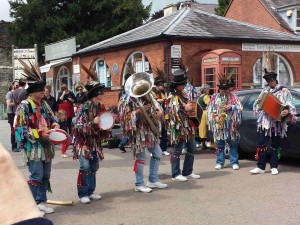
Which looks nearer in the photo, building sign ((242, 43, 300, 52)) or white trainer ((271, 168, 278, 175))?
white trainer ((271, 168, 278, 175))

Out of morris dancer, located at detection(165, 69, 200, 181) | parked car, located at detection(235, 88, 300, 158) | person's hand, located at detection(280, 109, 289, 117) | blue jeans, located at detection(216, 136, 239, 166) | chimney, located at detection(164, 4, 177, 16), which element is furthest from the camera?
chimney, located at detection(164, 4, 177, 16)

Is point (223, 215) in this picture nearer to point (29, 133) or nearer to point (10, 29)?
point (29, 133)

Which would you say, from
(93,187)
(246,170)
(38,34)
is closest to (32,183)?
(93,187)

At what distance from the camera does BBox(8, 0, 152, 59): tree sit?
35688mm

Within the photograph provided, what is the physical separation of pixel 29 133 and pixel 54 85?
23136 mm

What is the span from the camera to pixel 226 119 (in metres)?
8.56

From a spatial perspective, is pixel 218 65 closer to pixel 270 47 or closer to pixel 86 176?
pixel 270 47

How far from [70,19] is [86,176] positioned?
3131 cm

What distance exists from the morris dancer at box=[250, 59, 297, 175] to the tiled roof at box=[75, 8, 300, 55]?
8.33 metres

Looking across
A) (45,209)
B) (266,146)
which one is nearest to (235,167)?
(266,146)

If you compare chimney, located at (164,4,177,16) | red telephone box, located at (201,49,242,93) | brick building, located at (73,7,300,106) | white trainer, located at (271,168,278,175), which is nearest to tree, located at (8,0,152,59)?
Answer: chimney, located at (164,4,177,16)

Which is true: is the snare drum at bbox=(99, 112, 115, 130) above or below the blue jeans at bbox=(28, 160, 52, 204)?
above

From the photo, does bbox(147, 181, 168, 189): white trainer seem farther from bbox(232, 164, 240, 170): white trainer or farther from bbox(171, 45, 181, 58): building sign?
bbox(171, 45, 181, 58): building sign

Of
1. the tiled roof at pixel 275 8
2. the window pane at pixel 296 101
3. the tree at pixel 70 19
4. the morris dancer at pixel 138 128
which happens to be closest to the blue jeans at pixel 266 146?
the window pane at pixel 296 101
